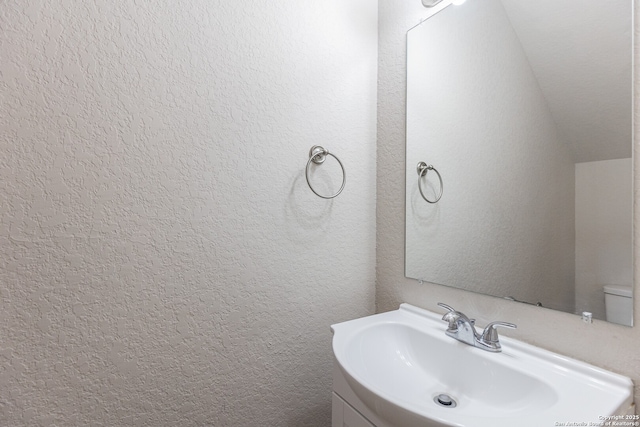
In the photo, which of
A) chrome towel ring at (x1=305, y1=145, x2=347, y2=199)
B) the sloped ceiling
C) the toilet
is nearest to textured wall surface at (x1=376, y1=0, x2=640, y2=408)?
the toilet

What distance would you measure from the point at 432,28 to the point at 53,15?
1.15 m

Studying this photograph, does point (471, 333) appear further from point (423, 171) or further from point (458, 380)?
point (423, 171)

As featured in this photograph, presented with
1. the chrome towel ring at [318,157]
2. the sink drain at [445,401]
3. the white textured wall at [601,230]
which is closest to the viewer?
the white textured wall at [601,230]

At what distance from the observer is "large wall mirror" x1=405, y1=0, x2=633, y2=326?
0.70m

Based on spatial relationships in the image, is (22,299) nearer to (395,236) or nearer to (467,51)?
(395,236)

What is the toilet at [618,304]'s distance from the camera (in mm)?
652

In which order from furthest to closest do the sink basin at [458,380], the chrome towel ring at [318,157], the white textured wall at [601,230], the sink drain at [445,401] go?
the chrome towel ring at [318,157] → the sink drain at [445,401] → the white textured wall at [601,230] → the sink basin at [458,380]

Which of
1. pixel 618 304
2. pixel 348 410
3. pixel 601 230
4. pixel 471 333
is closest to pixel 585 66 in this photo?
pixel 601 230

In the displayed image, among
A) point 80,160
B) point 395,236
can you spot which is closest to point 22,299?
point 80,160

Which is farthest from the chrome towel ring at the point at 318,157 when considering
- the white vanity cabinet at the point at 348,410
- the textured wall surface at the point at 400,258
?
the white vanity cabinet at the point at 348,410

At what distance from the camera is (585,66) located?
75 cm

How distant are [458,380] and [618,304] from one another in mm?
423

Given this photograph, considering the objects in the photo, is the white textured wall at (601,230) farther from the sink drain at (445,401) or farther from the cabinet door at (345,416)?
the cabinet door at (345,416)

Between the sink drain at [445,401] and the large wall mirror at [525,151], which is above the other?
the large wall mirror at [525,151]
